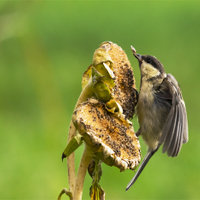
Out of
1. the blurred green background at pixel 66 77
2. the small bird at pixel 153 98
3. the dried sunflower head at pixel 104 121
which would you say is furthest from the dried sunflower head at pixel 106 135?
the small bird at pixel 153 98

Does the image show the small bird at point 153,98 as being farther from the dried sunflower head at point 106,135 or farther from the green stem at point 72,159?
the green stem at point 72,159

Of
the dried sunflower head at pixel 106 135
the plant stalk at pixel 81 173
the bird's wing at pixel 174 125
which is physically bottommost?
the bird's wing at pixel 174 125

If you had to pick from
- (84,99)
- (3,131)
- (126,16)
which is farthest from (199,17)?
(84,99)

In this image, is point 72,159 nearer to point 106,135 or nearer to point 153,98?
point 106,135

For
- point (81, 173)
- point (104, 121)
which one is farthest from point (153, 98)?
point (81, 173)

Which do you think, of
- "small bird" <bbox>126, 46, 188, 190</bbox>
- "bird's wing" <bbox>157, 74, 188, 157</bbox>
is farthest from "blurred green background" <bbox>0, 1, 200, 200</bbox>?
"bird's wing" <bbox>157, 74, 188, 157</bbox>

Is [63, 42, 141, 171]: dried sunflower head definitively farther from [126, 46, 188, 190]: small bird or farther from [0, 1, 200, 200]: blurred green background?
[126, 46, 188, 190]: small bird
